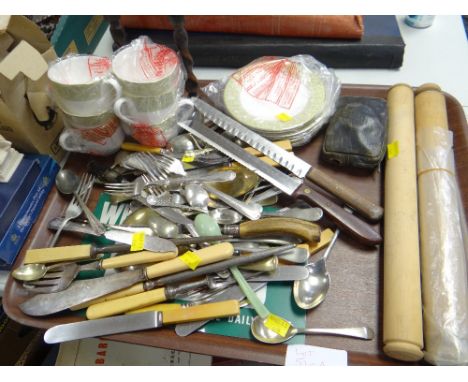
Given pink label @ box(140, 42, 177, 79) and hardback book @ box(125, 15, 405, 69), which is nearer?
pink label @ box(140, 42, 177, 79)

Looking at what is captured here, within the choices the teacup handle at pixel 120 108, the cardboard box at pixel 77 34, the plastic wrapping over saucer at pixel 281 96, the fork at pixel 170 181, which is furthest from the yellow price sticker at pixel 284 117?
the cardboard box at pixel 77 34

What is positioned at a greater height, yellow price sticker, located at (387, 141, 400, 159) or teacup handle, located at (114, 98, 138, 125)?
teacup handle, located at (114, 98, 138, 125)

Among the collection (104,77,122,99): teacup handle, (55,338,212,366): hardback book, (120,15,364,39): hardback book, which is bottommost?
(55,338,212,366): hardback book

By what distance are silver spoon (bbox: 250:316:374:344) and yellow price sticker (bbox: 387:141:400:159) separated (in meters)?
0.28

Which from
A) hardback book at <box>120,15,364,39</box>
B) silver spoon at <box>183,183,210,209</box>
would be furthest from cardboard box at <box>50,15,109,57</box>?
silver spoon at <box>183,183,210,209</box>

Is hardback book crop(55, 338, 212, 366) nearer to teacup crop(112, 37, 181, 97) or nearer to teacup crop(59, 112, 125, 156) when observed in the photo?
teacup crop(59, 112, 125, 156)

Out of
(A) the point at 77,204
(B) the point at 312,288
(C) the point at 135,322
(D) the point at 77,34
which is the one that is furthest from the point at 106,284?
(D) the point at 77,34

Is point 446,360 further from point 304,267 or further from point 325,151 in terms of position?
point 325,151

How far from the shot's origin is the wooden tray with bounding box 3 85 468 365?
19.4 inches

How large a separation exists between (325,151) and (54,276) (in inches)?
18.0

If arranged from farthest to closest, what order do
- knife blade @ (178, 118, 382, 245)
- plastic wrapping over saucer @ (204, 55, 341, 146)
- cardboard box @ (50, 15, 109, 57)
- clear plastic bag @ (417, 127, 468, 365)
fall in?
cardboard box @ (50, 15, 109, 57) → plastic wrapping over saucer @ (204, 55, 341, 146) → knife blade @ (178, 118, 382, 245) → clear plastic bag @ (417, 127, 468, 365)

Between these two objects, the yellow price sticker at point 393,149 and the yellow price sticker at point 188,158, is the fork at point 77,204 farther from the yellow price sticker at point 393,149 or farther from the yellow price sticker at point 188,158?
the yellow price sticker at point 393,149

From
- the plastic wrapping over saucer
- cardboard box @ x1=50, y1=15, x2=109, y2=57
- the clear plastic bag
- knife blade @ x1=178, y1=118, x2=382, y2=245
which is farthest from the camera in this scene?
cardboard box @ x1=50, y1=15, x2=109, y2=57

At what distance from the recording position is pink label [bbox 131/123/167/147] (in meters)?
0.63
